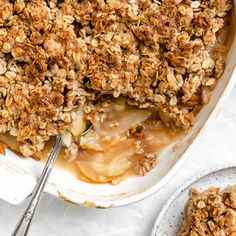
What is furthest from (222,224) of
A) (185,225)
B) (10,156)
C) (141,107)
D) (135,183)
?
(10,156)

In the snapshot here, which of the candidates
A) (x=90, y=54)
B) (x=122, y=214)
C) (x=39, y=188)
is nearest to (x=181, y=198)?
(x=122, y=214)

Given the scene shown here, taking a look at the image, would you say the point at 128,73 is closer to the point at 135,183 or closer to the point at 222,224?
the point at 135,183

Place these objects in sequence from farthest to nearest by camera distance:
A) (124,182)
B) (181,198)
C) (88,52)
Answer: (181,198) → (124,182) → (88,52)

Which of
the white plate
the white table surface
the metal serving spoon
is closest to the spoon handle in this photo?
the metal serving spoon

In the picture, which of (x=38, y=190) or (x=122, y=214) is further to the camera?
(x=122, y=214)

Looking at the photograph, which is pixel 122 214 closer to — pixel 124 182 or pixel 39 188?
pixel 124 182

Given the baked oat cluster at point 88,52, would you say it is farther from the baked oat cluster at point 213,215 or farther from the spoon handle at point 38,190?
the baked oat cluster at point 213,215

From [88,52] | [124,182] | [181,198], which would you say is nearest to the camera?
[88,52]

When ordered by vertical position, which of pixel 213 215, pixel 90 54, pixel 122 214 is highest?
pixel 90 54

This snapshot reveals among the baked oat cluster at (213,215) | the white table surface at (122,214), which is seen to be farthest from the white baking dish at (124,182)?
the white table surface at (122,214)
